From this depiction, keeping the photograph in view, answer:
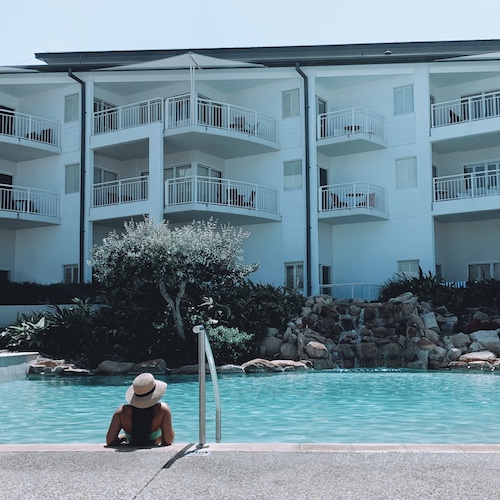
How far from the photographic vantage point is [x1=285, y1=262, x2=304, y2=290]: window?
25.2m

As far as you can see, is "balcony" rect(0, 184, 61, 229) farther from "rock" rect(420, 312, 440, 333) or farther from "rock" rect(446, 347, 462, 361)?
A: "rock" rect(446, 347, 462, 361)

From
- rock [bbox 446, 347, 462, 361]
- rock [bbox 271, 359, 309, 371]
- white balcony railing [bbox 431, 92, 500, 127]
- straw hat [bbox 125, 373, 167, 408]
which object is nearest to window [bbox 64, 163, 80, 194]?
rock [bbox 271, 359, 309, 371]

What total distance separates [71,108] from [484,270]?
17.4m

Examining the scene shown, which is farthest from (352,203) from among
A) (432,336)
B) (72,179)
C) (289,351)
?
(72,179)

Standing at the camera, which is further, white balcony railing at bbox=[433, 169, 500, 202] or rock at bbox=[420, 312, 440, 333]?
white balcony railing at bbox=[433, 169, 500, 202]

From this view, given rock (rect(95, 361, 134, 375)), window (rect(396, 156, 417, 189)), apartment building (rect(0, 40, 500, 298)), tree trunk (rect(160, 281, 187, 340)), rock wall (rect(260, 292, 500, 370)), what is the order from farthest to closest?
window (rect(396, 156, 417, 189))
apartment building (rect(0, 40, 500, 298))
tree trunk (rect(160, 281, 187, 340))
rock wall (rect(260, 292, 500, 370))
rock (rect(95, 361, 134, 375))

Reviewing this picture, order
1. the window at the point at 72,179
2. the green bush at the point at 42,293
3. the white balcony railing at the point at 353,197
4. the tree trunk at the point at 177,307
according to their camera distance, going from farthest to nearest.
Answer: the window at the point at 72,179 < the white balcony railing at the point at 353,197 < the green bush at the point at 42,293 < the tree trunk at the point at 177,307

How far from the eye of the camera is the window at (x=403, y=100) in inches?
1000

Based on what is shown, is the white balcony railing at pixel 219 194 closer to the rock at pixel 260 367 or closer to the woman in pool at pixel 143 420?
the rock at pixel 260 367

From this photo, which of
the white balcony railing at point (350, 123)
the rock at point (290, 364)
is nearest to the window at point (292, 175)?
the white balcony railing at point (350, 123)

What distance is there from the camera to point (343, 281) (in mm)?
26250

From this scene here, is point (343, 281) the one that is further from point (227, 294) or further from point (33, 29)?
point (33, 29)

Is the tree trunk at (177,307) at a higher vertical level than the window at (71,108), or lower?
lower

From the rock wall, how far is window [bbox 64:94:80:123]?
42.2ft
